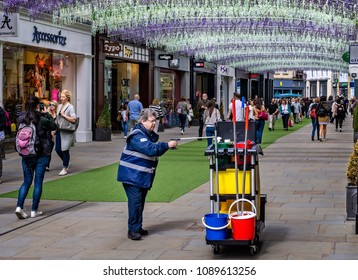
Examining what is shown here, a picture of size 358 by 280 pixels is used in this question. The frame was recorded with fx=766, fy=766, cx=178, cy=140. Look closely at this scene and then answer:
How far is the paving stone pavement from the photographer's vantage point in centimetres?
832

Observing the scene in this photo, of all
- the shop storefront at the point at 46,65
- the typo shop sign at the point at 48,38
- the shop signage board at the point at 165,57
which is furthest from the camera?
the shop signage board at the point at 165,57

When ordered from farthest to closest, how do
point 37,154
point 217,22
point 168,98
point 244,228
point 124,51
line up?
1. point 168,98
2. point 124,51
3. point 217,22
4. point 37,154
5. point 244,228

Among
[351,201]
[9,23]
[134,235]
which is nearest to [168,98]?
[9,23]

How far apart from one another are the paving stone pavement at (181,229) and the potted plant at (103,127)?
1314 cm

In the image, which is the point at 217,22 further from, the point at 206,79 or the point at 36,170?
the point at 206,79

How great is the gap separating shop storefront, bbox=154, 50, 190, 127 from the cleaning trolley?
2874 centimetres

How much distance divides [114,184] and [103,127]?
46.8ft

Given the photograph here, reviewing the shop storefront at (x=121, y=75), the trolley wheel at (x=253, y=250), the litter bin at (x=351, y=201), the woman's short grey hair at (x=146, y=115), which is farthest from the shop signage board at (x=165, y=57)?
the trolley wheel at (x=253, y=250)

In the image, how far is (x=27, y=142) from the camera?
1070 cm

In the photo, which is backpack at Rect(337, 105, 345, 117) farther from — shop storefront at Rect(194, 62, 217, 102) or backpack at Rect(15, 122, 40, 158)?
backpack at Rect(15, 122, 40, 158)

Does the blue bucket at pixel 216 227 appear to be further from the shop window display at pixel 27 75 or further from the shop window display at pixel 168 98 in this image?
the shop window display at pixel 168 98

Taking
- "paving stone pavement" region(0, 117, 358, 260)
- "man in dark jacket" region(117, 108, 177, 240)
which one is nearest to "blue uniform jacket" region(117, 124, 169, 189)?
"man in dark jacket" region(117, 108, 177, 240)

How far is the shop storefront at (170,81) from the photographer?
38.8 meters

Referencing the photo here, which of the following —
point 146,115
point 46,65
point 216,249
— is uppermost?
point 46,65
